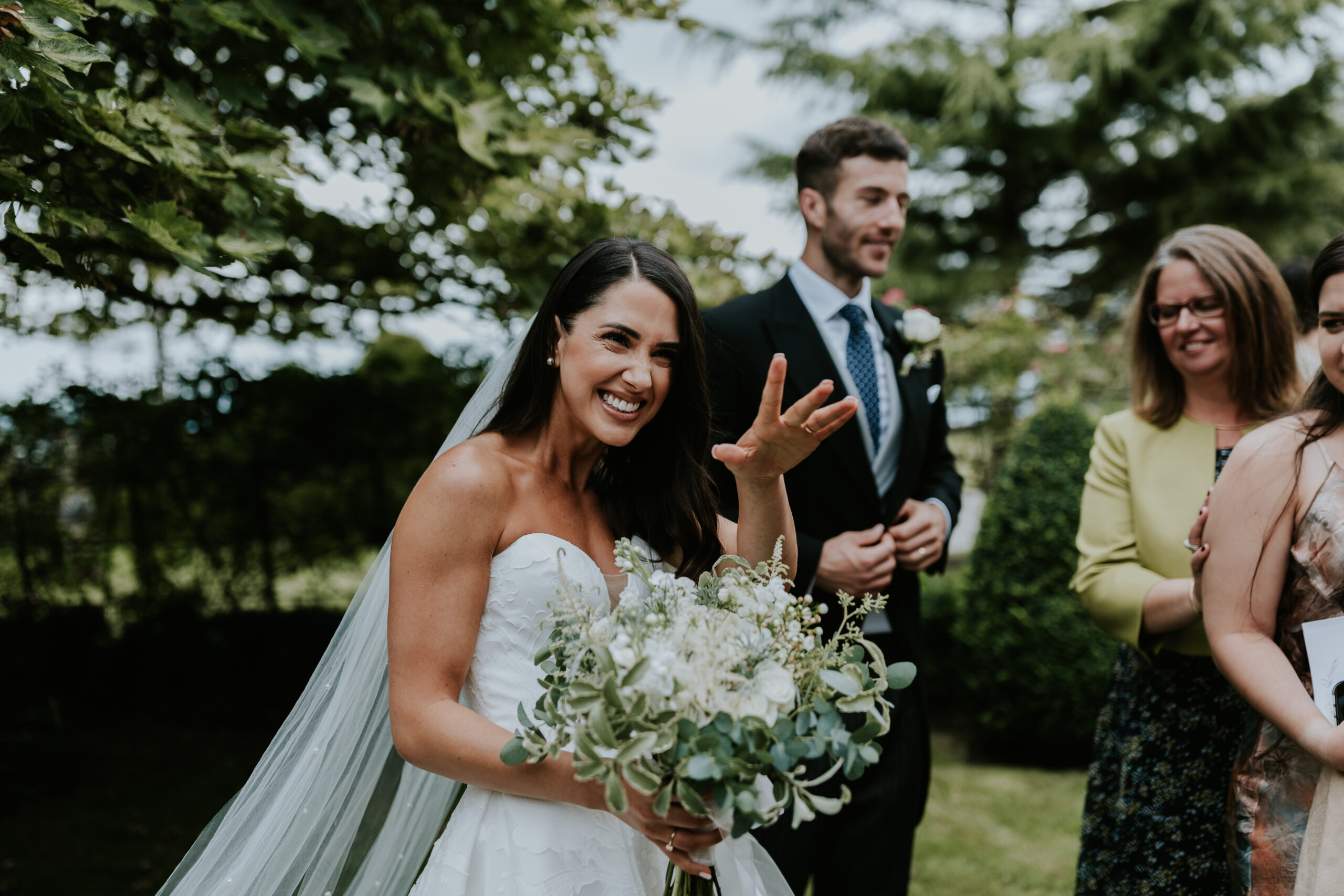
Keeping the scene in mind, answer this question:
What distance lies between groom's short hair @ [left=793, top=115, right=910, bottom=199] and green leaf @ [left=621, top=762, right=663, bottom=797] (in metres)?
2.20

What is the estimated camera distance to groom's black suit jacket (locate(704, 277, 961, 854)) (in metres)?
2.86

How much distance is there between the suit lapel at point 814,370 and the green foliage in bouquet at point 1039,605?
120 inches

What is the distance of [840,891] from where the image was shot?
9.59ft


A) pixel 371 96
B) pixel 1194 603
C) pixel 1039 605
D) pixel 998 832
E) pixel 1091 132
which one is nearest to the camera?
pixel 1194 603

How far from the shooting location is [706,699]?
147cm

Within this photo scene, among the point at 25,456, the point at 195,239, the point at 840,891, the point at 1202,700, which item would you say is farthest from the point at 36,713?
the point at 1202,700

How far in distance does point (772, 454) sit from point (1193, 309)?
164cm

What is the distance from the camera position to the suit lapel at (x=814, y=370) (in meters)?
2.92

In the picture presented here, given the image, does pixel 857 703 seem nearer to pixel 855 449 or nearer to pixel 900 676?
pixel 900 676

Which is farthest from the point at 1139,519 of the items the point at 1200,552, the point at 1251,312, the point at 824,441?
the point at 824,441

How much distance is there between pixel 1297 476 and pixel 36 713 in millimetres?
6396

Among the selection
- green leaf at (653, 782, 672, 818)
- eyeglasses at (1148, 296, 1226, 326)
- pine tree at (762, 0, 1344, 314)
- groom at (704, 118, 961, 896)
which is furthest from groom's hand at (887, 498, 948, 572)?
pine tree at (762, 0, 1344, 314)

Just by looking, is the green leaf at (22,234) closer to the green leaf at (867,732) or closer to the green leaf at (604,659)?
the green leaf at (604,659)

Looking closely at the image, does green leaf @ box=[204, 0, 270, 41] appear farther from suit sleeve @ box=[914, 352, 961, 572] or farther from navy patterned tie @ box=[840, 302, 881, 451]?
suit sleeve @ box=[914, 352, 961, 572]
